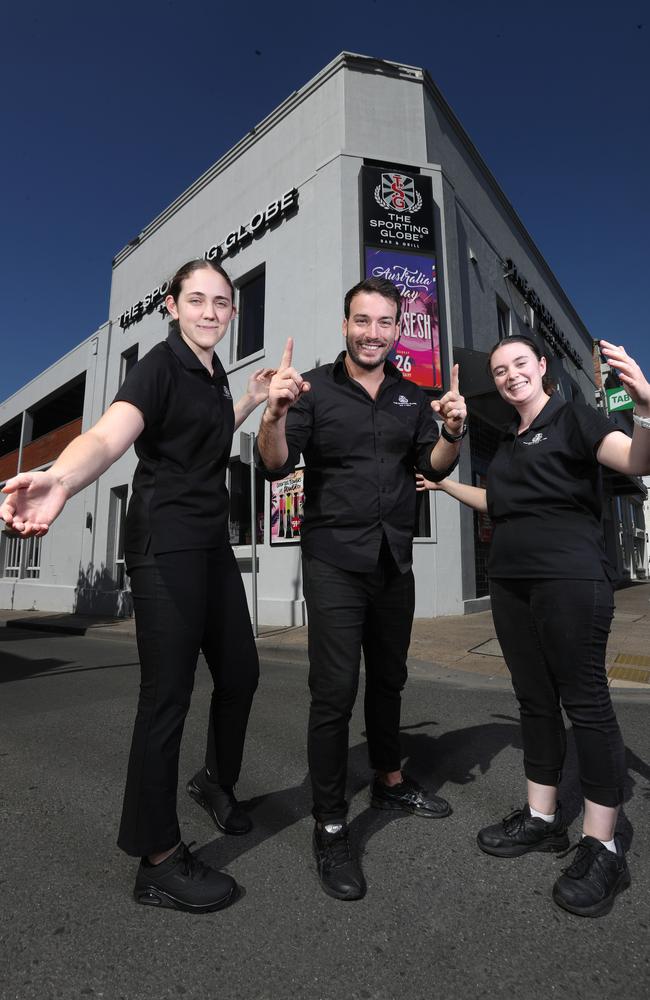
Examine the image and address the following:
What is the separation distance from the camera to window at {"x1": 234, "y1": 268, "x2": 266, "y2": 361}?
12672mm

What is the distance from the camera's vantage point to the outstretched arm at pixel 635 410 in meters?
1.60

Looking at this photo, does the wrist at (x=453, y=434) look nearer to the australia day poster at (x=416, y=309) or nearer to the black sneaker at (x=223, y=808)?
the black sneaker at (x=223, y=808)

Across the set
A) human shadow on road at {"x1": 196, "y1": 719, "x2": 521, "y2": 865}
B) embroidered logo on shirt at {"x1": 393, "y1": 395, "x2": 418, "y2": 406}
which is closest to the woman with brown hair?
embroidered logo on shirt at {"x1": 393, "y1": 395, "x2": 418, "y2": 406}

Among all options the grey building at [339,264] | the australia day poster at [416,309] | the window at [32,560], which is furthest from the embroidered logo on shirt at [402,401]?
the window at [32,560]

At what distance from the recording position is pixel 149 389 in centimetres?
166

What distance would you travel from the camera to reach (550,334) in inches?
728

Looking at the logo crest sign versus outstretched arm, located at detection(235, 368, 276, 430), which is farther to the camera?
the logo crest sign

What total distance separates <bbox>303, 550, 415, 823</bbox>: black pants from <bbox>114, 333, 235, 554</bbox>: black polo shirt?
46 cm

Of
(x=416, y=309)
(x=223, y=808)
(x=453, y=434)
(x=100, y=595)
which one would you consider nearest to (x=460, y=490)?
(x=453, y=434)

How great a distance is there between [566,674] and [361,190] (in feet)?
Result: 37.1

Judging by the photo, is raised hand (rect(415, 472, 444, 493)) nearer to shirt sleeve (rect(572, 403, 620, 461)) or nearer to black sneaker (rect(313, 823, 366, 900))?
shirt sleeve (rect(572, 403, 620, 461))

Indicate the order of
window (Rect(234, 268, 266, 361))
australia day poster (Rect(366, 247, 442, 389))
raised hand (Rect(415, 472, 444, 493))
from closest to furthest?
1. raised hand (Rect(415, 472, 444, 493))
2. australia day poster (Rect(366, 247, 442, 389))
3. window (Rect(234, 268, 266, 361))

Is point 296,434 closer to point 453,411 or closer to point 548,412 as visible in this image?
point 453,411

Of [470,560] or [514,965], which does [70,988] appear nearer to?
[514,965]
